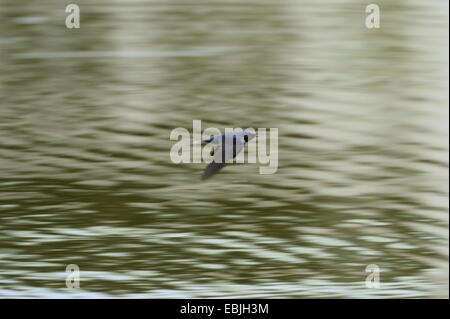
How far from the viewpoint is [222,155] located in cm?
930

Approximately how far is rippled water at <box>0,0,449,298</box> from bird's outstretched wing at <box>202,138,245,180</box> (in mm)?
311

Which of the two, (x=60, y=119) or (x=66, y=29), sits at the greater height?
(x=66, y=29)

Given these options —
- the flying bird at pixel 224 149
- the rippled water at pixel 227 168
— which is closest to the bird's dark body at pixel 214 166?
the flying bird at pixel 224 149

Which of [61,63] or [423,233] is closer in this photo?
[423,233]

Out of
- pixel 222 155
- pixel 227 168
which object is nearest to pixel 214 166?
pixel 222 155

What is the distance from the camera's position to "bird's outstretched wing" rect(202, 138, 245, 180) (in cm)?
926

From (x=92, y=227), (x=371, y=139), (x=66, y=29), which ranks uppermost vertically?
(x=66, y=29)

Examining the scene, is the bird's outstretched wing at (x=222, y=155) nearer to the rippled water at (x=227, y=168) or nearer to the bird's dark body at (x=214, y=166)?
the bird's dark body at (x=214, y=166)

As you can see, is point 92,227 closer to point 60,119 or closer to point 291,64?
point 60,119

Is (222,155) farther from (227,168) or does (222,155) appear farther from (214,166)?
(227,168)

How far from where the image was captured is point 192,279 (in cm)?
794

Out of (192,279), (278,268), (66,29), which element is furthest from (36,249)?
(66,29)

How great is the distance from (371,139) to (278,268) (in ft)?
11.3

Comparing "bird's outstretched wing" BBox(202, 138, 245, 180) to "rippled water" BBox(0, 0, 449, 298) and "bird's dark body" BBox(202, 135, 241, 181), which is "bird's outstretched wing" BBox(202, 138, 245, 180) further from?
"rippled water" BBox(0, 0, 449, 298)
